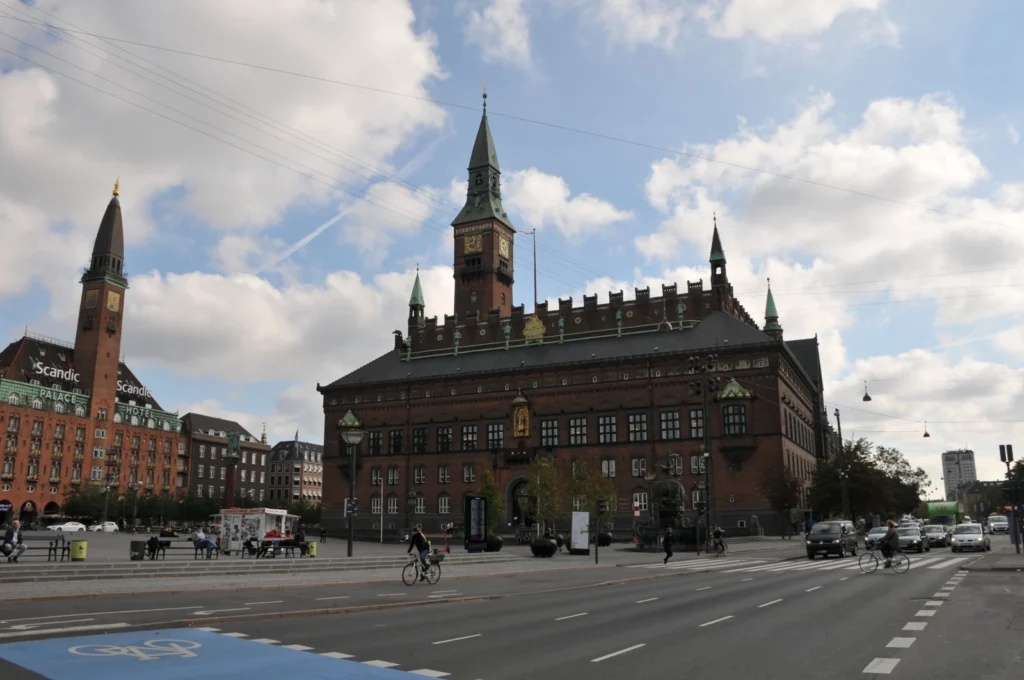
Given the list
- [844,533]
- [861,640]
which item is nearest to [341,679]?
[861,640]

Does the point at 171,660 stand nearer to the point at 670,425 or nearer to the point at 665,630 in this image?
the point at 665,630

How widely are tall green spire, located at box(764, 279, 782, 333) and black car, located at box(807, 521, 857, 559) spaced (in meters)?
43.7

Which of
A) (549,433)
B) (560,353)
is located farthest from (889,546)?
(560,353)

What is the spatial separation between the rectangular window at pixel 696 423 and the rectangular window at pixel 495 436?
1886 cm

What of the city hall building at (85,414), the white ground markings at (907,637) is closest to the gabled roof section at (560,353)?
the city hall building at (85,414)

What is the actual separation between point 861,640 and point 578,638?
4358mm

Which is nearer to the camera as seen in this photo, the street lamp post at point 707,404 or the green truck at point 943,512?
the street lamp post at point 707,404

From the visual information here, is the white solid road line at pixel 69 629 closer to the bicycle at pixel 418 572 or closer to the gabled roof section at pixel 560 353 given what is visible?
the bicycle at pixel 418 572

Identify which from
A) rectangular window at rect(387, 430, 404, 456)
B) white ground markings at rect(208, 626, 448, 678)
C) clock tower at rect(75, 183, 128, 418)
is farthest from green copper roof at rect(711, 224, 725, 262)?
clock tower at rect(75, 183, 128, 418)

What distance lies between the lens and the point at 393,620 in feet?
50.3

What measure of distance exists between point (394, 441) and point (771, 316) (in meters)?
42.0

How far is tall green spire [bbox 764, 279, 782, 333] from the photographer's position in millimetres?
82250

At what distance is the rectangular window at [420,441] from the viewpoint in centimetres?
8275

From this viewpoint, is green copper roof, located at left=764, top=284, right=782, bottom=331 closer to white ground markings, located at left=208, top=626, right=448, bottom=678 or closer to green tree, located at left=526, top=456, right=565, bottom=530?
green tree, located at left=526, top=456, right=565, bottom=530
